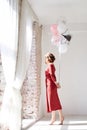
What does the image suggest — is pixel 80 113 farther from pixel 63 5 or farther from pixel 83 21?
pixel 63 5

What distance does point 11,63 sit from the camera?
4148 millimetres

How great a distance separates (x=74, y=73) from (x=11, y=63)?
11.9 ft

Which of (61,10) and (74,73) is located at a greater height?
(61,10)

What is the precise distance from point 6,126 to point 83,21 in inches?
163

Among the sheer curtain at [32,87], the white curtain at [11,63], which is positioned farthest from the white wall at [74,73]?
the white curtain at [11,63]

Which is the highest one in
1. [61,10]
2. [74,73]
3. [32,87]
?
[61,10]

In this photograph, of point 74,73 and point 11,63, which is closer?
point 11,63

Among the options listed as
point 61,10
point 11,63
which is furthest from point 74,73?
point 11,63

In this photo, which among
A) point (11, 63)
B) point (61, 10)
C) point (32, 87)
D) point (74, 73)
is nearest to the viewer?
point (11, 63)

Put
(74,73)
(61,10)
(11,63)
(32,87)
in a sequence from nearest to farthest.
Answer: (11,63) < (32,87) < (61,10) < (74,73)

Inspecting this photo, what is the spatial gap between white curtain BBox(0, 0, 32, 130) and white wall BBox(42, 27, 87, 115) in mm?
2986

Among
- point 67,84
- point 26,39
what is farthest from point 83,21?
point 26,39

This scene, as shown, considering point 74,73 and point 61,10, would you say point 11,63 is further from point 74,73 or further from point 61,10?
point 74,73

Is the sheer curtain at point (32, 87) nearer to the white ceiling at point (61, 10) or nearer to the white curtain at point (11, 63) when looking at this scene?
the white ceiling at point (61, 10)
